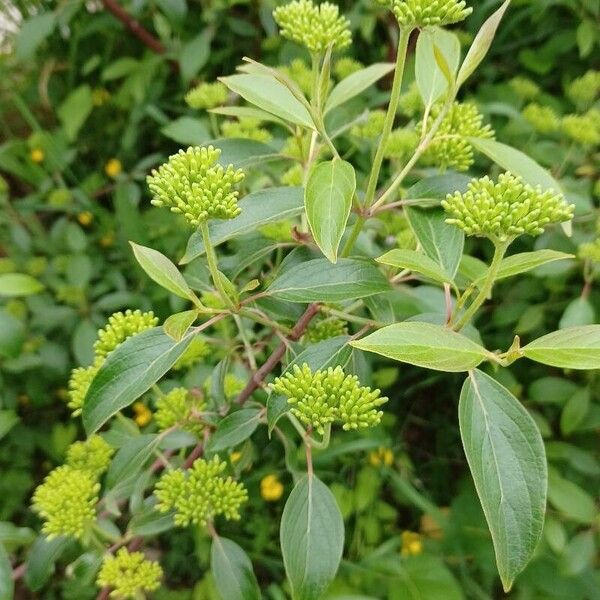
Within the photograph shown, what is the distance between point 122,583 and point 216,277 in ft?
1.34

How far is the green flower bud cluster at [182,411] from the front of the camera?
729mm

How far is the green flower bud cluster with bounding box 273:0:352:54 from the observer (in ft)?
2.11

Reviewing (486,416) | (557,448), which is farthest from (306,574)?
(557,448)

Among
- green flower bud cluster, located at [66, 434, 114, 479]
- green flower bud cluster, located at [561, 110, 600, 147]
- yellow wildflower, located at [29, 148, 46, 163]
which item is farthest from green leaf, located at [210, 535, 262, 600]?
yellow wildflower, located at [29, 148, 46, 163]

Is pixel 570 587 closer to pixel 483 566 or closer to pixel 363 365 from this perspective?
pixel 483 566

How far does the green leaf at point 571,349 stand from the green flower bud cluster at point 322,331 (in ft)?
0.78

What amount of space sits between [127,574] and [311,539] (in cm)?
27

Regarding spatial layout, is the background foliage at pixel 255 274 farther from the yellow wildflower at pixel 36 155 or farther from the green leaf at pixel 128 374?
the green leaf at pixel 128 374

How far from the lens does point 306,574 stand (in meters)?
0.57

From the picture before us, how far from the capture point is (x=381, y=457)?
137 centimetres

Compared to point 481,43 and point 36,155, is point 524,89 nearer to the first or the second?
point 481,43

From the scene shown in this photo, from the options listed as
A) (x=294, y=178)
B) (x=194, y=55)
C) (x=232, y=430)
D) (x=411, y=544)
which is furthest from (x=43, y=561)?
(x=194, y=55)

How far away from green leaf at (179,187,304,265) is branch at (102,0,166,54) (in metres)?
1.07

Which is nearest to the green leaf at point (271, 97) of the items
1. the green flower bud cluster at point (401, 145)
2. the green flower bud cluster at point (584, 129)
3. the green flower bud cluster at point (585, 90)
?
the green flower bud cluster at point (401, 145)
